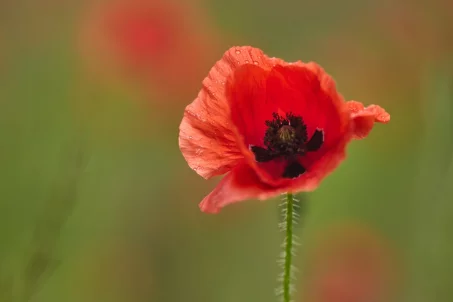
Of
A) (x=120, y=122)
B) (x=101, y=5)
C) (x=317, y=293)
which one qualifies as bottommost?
(x=317, y=293)

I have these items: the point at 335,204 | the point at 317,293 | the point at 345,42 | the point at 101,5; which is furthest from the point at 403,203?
the point at 101,5

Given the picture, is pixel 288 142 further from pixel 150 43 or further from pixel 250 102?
pixel 150 43

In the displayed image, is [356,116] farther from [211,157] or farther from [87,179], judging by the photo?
[87,179]

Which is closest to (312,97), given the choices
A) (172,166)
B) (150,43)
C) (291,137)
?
(291,137)

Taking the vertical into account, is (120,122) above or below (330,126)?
above

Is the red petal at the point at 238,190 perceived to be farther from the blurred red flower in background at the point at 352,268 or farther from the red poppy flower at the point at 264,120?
the blurred red flower in background at the point at 352,268

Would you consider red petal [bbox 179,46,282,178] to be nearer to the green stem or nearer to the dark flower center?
the dark flower center
